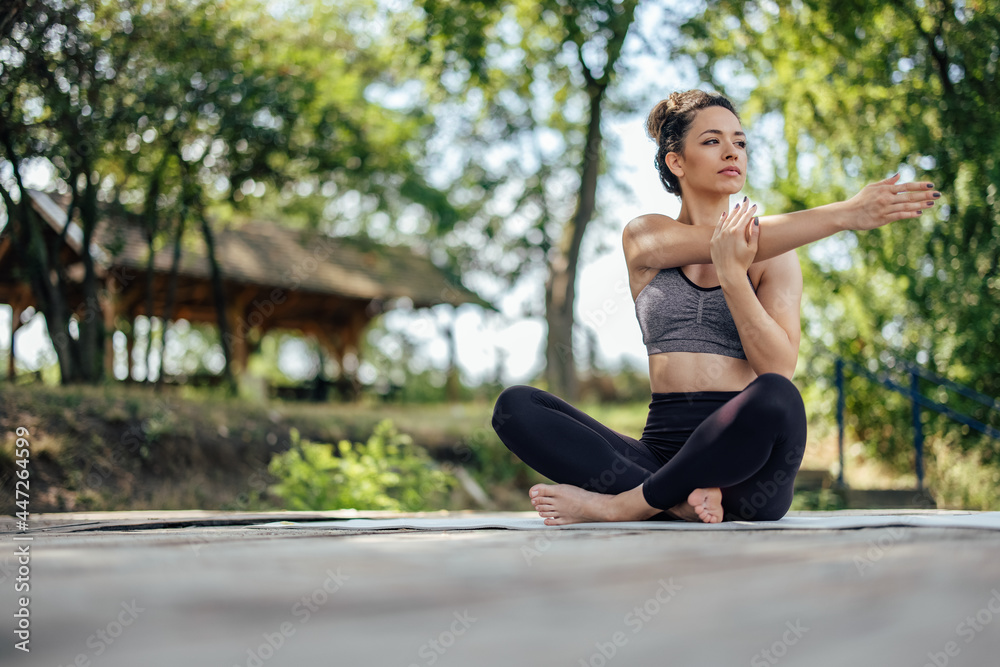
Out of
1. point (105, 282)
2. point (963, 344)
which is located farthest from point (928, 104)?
point (105, 282)

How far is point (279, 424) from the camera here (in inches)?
305

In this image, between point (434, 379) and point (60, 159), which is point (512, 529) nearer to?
point (60, 159)

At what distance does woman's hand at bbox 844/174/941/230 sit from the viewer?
181 centimetres

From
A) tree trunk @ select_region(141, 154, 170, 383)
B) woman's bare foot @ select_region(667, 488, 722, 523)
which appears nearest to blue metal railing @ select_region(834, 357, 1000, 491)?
woman's bare foot @ select_region(667, 488, 722, 523)

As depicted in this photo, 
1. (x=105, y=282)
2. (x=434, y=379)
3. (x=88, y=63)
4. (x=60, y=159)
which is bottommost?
(x=434, y=379)

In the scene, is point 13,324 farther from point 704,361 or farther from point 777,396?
point 777,396

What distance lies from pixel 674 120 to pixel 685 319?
64cm

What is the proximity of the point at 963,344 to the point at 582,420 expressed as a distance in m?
6.03

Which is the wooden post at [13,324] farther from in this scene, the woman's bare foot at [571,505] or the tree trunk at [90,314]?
the woman's bare foot at [571,505]

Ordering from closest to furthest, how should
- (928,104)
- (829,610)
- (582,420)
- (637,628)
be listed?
1. (637,628)
2. (829,610)
3. (582,420)
4. (928,104)

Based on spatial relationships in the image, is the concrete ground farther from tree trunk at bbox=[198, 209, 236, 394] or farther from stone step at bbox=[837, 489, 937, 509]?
tree trunk at bbox=[198, 209, 236, 394]

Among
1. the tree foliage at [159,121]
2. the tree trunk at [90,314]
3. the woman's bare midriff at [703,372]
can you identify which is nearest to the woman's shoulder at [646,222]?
the woman's bare midriff at [703,372]

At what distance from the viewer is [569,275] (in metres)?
11.6

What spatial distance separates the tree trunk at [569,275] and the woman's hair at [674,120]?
900 centimetres
